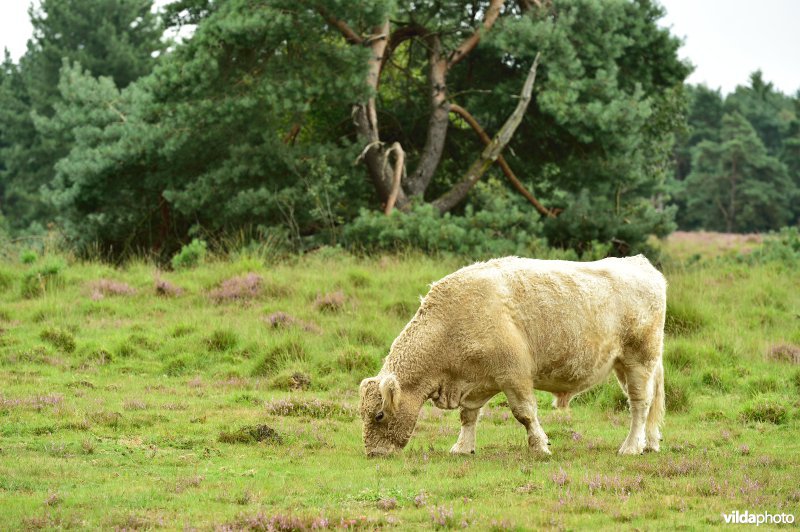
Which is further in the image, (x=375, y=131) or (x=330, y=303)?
(x=375, y=131)

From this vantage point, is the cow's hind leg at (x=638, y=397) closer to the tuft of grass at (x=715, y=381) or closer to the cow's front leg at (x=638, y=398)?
the cow's front leg at (x=638, y=398)

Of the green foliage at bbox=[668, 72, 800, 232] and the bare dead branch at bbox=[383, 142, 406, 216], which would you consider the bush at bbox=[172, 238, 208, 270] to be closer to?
the bare dead branch at bbox=[383, 142, 406, 216]

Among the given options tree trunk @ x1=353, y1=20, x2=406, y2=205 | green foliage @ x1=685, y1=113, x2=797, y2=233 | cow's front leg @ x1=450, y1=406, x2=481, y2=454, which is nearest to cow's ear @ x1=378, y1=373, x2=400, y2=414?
cow's front leg @ x1=450, y1=406, x2=481, y2=454

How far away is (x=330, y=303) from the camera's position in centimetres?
1966

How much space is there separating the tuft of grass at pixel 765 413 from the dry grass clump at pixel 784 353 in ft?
10.7

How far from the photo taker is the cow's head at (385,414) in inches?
416

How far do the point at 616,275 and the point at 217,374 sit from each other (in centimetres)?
757

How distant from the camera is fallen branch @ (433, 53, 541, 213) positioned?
2823 cm

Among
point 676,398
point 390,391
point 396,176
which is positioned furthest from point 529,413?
point 396,176

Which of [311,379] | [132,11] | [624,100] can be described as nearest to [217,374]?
[311,379]

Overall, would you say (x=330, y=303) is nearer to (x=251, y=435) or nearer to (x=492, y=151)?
(x=251, y=435)

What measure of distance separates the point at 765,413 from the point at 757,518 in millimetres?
5702

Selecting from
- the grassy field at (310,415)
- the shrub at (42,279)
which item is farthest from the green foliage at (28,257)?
the shrub at (42,279)

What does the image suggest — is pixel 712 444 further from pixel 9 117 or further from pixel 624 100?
pixel 9 117
